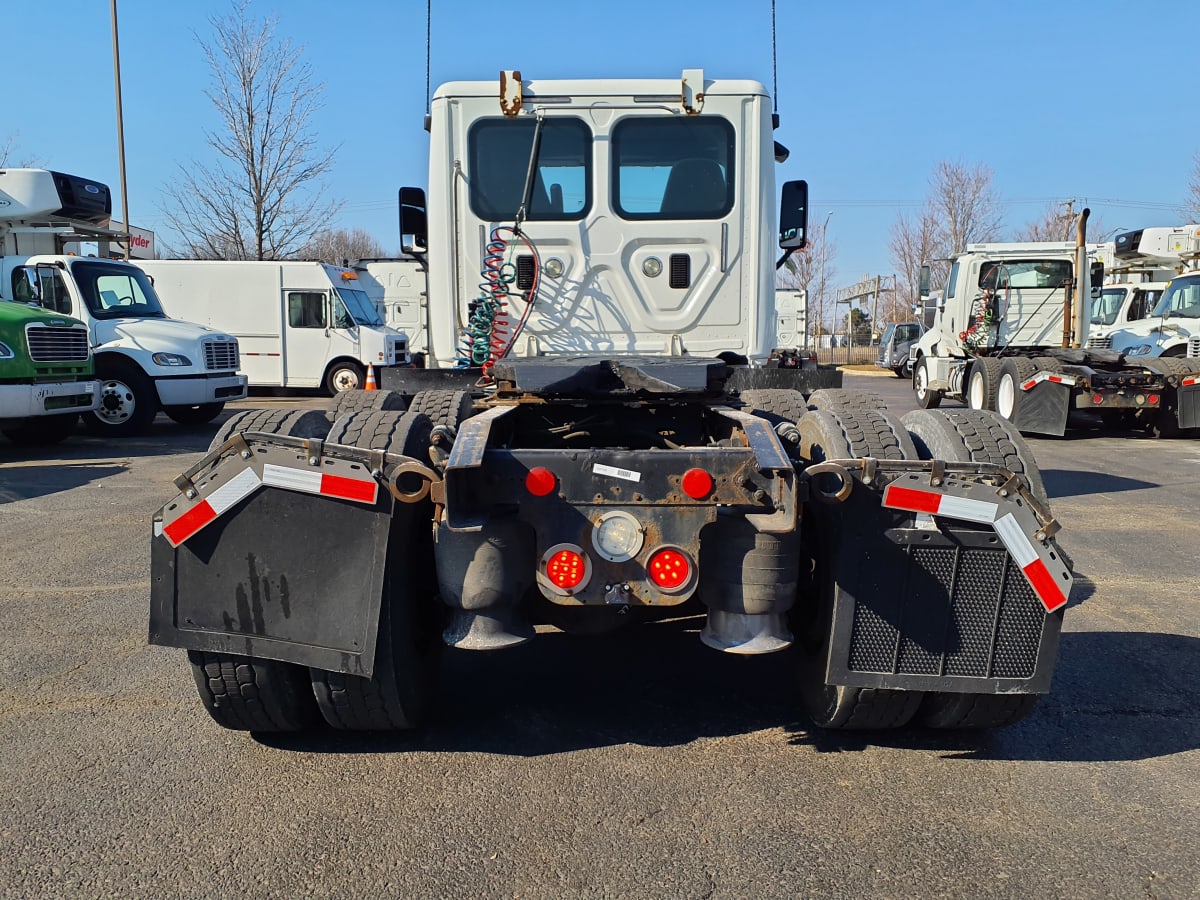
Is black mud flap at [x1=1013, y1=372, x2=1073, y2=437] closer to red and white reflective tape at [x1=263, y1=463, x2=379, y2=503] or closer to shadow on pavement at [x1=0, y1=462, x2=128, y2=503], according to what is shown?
shadow on pavement at [x1=0, y1=462, x2=128, y2=503]

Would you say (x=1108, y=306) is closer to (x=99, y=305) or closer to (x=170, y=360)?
(x=170, y=360)

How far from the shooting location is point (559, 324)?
18.9ft

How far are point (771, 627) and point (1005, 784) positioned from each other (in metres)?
0.96

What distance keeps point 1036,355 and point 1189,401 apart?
2495 mm

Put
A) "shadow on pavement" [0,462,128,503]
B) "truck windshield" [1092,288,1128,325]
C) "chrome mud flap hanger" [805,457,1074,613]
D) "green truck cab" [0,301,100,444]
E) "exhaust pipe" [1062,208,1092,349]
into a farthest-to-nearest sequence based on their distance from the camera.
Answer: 1. "truck windshield" [1092,288,1128,325]
2. "exhaust pipe" [1062,208,1092,349]
3. "green truck cab" [0,301,100,444]
4. "shadow on pavement" [0,462,128,503]
5. "chrome mud flap hanger" [805,457,1074,613]

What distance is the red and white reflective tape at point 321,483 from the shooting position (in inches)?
114

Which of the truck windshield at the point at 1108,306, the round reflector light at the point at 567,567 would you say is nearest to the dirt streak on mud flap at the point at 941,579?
the round reflector light at the point at 567,567

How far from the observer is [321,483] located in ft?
9.48

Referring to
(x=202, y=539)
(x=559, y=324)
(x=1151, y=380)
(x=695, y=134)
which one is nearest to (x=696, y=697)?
(x=202, y=539)

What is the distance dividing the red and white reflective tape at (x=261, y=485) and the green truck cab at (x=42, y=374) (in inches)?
365

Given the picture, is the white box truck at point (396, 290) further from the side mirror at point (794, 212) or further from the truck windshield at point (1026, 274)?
the side mirror at point (794, 212)

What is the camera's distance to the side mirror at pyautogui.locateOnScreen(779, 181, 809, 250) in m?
6.00

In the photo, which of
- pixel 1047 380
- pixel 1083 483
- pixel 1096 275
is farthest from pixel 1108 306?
pixel 1083 483

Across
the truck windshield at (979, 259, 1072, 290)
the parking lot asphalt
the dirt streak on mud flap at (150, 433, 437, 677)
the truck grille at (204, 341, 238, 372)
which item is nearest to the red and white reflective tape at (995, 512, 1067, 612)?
the parking lot asphalt
